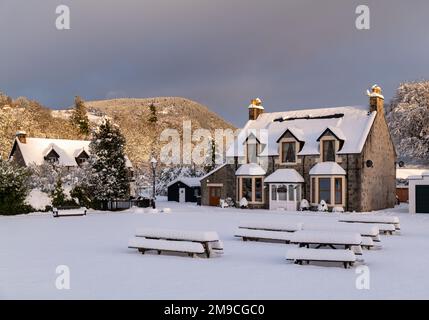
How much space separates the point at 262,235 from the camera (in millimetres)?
18891

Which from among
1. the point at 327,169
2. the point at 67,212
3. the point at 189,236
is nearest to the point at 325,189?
the point at 327,169

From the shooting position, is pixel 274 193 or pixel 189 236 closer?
pixel 189 236

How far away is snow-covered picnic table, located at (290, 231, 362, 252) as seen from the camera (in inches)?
568

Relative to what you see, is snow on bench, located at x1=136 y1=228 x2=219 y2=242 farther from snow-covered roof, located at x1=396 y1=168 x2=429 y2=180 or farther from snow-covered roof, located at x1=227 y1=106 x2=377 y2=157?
snow-covered roof, located at x1=396 y1=168 x2=429 y2=180

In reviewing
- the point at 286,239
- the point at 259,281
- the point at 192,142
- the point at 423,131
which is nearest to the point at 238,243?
the point at 286,239

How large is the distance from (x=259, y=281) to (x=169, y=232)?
17.6 feet

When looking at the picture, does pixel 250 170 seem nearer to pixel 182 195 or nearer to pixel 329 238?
pixel 182 195

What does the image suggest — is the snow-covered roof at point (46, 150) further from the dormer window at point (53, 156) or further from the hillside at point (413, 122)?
the hillside at point (413, 122)

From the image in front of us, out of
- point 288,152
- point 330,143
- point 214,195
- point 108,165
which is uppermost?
point 330,143

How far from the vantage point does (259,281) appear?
11.5 metres

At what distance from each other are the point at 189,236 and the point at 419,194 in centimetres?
2478

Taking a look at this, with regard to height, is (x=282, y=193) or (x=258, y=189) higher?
(x=258, y=189)

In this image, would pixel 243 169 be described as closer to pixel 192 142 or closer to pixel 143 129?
pixel 192 142

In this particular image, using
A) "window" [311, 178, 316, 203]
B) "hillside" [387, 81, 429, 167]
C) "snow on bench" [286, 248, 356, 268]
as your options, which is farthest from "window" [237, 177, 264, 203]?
"snow on bench" [286, 248, 356, 268]
